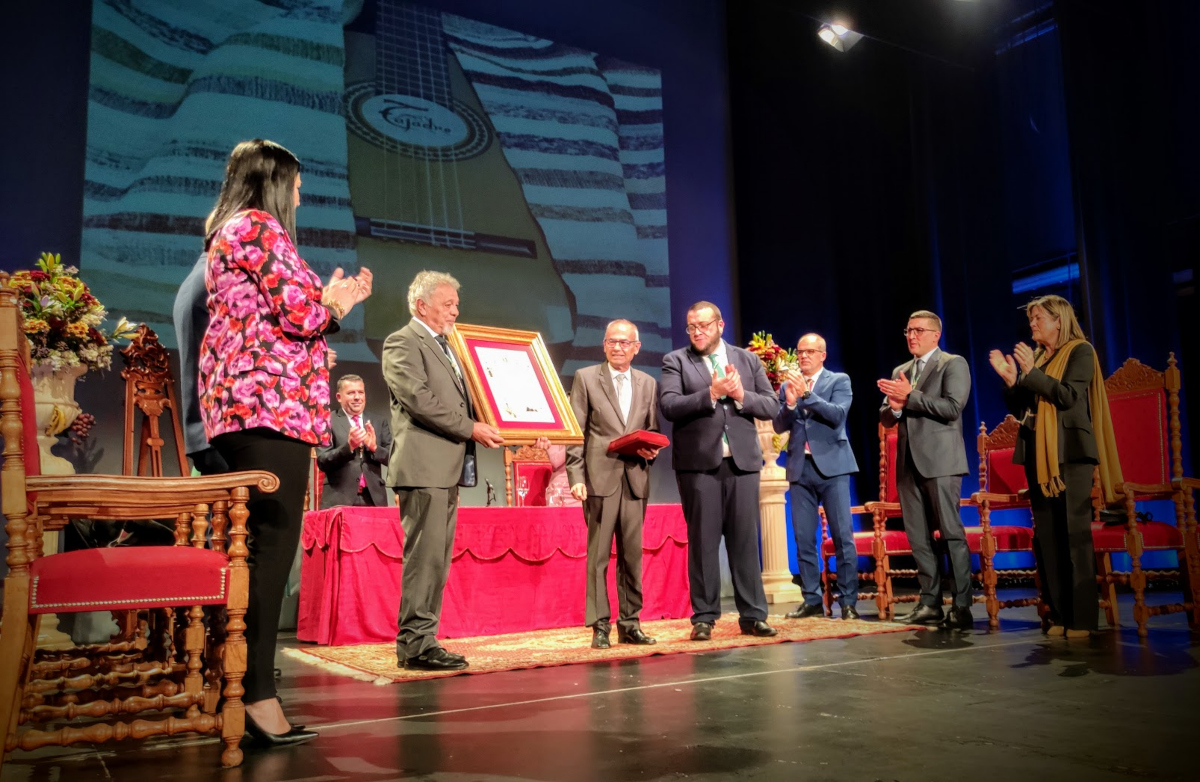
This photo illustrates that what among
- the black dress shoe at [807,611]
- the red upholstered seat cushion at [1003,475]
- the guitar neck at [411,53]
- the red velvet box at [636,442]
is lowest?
the black dress shoe at [807,611]

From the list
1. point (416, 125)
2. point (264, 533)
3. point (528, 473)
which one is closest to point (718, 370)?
point (528, 473)

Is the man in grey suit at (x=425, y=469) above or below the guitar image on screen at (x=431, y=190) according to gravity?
below

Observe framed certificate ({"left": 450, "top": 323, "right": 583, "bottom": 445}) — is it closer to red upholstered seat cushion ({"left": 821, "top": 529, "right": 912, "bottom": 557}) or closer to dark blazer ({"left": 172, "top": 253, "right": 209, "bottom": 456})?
dark blazer ({"left": 172, "top": 253, "right": 209, "bottom": 456})

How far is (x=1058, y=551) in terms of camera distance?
3.91m

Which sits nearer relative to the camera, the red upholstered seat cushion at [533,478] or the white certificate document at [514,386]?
the white certificate document at [514,386]

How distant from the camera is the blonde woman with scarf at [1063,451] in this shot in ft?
12.4

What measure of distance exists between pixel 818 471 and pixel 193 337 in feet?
11.9

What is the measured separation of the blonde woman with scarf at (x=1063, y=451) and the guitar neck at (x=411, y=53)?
4.64 metres

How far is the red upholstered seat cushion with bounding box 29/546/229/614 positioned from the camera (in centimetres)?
181

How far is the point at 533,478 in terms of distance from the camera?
612 cm

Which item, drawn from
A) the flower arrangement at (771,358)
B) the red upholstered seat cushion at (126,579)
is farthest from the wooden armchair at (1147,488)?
the red upholstered seat cushion at (126,579)

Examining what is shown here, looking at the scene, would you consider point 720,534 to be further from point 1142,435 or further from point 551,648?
point 1142,435

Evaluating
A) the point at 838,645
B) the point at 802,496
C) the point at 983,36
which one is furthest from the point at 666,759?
the point at 983,36

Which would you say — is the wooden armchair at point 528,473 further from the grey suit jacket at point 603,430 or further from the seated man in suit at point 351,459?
the grey suit jacket at point 603,430
